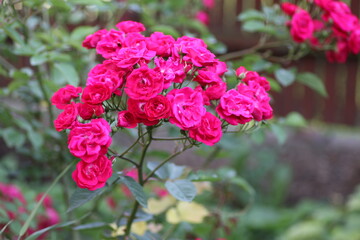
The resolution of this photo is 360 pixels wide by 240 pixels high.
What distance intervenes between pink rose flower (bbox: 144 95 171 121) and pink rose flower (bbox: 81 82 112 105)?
0.07 m

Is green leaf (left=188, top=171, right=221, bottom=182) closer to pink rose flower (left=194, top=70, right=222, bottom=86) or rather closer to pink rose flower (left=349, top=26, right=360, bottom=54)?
pink rose flower (left=194, top=70, right=222, bottom=86)

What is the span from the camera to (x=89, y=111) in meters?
0.83

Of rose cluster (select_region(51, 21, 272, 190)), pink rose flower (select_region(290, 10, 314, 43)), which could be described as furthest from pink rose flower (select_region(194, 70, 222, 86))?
pink rose flower (select_region(290, 10, 314, 43))

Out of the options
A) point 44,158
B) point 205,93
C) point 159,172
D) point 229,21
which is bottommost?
point 229,21

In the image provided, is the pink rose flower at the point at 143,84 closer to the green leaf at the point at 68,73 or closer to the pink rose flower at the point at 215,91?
the pink rose flower at the point at 215,91

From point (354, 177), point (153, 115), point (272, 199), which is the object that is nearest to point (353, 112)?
point (354, 177)

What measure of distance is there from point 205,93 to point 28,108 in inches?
50.0

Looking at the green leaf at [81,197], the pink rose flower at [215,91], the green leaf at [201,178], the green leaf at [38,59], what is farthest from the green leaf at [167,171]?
the green leaf at [38,59]

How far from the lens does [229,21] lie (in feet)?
15.7

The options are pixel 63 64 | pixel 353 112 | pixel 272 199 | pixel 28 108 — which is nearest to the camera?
pixel 63 64

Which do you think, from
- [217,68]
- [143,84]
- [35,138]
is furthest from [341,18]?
[35,138]

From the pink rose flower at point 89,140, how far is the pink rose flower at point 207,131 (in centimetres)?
16

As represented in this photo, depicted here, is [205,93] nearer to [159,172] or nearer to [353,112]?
[159,172]

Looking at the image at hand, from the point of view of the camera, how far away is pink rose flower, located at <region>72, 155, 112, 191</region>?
30.8 inches
